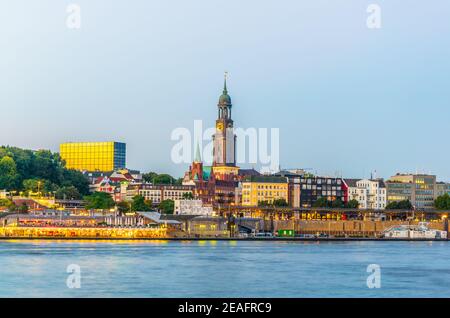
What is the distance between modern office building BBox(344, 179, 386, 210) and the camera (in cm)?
10612

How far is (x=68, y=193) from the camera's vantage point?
95.1m

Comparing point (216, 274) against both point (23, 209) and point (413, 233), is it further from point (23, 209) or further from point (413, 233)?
point (413, 233)

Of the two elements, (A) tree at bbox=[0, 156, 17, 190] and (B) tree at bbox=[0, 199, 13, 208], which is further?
(A) tree at bbox=[0, 156, 17, 190]

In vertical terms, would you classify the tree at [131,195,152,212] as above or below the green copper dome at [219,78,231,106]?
below

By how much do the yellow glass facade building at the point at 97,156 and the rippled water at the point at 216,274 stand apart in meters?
99.8

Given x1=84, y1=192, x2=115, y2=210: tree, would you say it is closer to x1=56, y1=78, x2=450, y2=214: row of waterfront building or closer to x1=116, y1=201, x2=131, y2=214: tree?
x1=116, y1=201, x2=131, y2=214: tree

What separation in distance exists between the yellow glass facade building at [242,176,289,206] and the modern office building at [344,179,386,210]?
7445 millimetres

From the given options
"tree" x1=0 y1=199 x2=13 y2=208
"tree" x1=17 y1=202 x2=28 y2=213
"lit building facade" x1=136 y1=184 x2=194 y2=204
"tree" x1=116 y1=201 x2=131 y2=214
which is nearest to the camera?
"tree" x1=17 y1=202 x2=28 y2=213

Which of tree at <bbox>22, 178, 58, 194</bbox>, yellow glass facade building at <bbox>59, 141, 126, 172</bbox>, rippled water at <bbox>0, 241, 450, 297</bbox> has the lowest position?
rippled water at <bbox>0, 241, 450, 297</bbox>

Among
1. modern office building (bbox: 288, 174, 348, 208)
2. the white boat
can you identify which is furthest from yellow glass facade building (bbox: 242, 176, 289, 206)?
the white boat

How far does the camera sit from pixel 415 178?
109 metres
